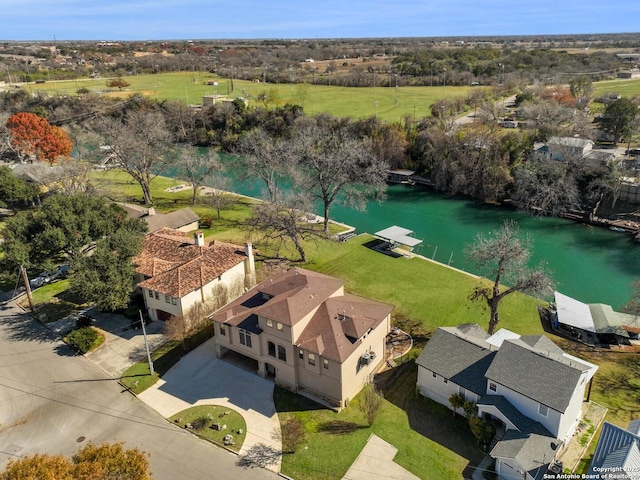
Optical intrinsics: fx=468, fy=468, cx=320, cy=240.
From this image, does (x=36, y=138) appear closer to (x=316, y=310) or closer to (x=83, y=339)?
(x=83, y=339)

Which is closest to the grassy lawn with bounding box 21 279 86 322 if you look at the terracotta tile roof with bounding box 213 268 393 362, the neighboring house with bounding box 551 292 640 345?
the terracotta tile roof with bounding box 213 268 393 362

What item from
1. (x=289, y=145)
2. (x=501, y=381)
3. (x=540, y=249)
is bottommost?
(x=540, y=249)

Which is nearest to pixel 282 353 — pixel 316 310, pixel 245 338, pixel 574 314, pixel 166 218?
pixel 245 338

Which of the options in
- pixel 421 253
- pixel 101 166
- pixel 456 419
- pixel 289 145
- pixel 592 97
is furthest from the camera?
pixel 592 97

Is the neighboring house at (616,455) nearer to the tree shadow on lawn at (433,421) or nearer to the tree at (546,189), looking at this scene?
the tree shadow on lawn at (433,421)

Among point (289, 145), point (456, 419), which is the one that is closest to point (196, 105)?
point (289, 145)

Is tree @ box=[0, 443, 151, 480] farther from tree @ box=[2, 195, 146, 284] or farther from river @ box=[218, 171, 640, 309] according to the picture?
river @ box=[218, 171, 640, 309]

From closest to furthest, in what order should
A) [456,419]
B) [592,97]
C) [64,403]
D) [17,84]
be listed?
[456,419] < [64,403] < [592,97] < [17,84]

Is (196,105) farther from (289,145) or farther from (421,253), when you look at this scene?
(421,253)
